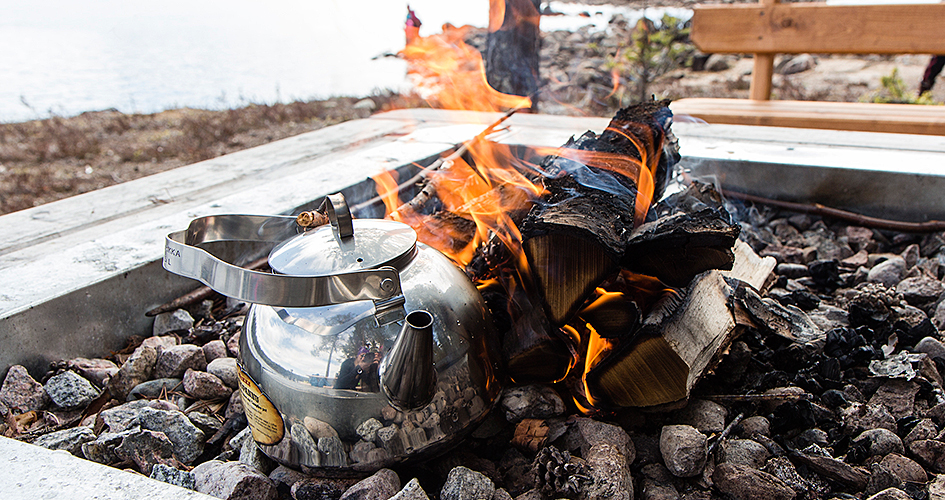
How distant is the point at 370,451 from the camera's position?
1.35 meters

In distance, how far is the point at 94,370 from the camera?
73.5 inches

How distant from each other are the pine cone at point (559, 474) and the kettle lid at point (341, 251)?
593 millimetres

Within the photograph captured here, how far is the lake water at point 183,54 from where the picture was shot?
10266mm

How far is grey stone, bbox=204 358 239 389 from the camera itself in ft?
6.23

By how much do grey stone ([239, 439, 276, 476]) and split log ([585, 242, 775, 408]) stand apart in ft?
2.93

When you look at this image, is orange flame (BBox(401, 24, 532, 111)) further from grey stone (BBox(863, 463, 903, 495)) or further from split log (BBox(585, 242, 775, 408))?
grey stone (BBox(863, 463, 903, 495))

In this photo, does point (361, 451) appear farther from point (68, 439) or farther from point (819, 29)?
point (819, 29)

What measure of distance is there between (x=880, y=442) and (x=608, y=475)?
2.46 feet

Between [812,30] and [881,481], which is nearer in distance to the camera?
[881,481]

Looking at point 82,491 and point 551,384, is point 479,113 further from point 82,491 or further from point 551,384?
point 82,491

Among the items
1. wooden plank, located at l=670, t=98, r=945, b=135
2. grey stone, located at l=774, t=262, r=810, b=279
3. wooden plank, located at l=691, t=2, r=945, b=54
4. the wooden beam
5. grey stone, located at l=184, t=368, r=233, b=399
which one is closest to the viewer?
grey stone, located at l=184, t=368, r=233, b=399

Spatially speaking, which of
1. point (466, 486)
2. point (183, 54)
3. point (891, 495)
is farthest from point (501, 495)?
point (183, 54)

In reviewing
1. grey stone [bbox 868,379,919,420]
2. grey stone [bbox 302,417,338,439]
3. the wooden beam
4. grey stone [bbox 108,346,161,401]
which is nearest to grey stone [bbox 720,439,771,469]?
grey stone [bbox 868,379,919,420]

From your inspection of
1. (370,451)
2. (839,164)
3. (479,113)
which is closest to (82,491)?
(370,451)
